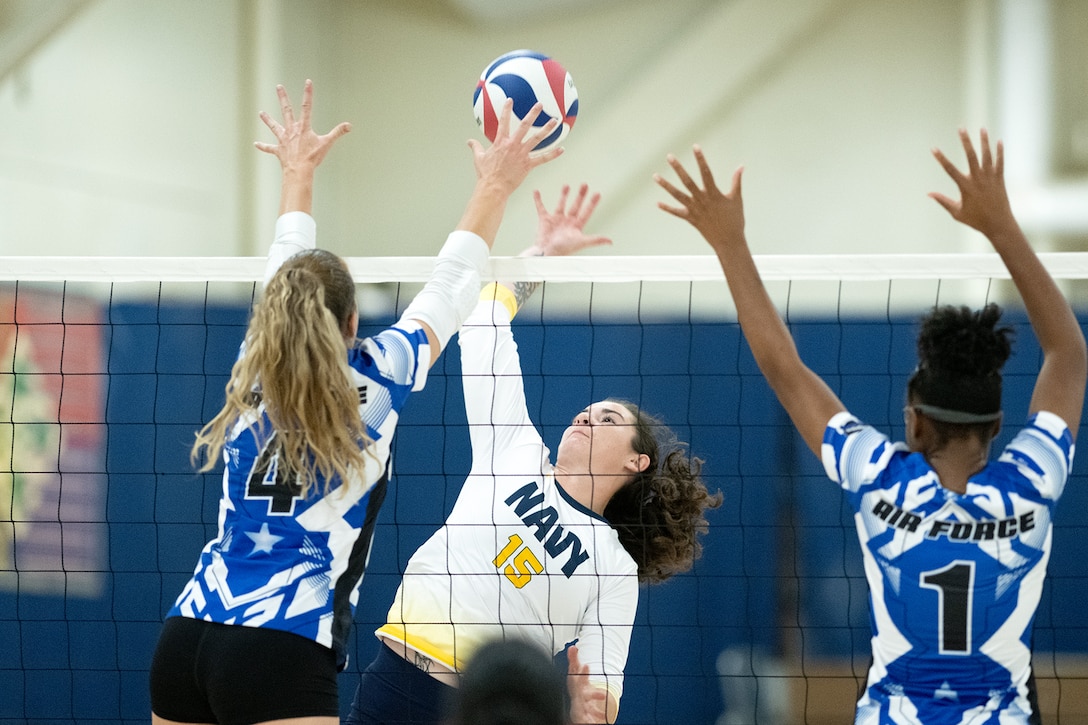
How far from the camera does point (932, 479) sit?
220 centimetres

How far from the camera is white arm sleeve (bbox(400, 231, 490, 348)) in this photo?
268cm

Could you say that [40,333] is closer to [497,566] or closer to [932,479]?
[497,566]

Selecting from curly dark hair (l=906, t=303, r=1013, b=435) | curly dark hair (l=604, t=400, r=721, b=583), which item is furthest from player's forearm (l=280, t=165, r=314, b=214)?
curly dark hair (l=906, t=303, r=1013, b=435)

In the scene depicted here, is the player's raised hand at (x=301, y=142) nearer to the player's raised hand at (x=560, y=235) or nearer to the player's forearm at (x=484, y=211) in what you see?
the player's forearm at (x=484, y=211)

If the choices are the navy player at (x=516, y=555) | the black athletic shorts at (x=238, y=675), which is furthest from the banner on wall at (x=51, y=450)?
the black athletic shorts at (x=238, y=675)

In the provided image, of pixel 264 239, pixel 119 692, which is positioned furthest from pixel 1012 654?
pixel 264 239

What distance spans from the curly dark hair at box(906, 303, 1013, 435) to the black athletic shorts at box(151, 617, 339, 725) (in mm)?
1361

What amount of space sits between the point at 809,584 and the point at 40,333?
396cm

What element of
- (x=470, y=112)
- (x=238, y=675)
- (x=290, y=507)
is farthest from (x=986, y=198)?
(x=470, y=112)

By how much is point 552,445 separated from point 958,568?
3184 mm

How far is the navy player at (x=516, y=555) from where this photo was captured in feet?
10.7

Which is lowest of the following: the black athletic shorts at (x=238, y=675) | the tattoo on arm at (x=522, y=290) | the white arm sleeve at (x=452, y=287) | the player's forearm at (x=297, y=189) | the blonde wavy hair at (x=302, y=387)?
the black athletic shorts at (x=238, y=675)

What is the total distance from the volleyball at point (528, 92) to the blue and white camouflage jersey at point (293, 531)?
3.71ft

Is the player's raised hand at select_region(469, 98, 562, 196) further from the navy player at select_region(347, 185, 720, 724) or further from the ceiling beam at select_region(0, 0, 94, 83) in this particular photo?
the ceiling beam at select_region(0, 0, 94, 83)
